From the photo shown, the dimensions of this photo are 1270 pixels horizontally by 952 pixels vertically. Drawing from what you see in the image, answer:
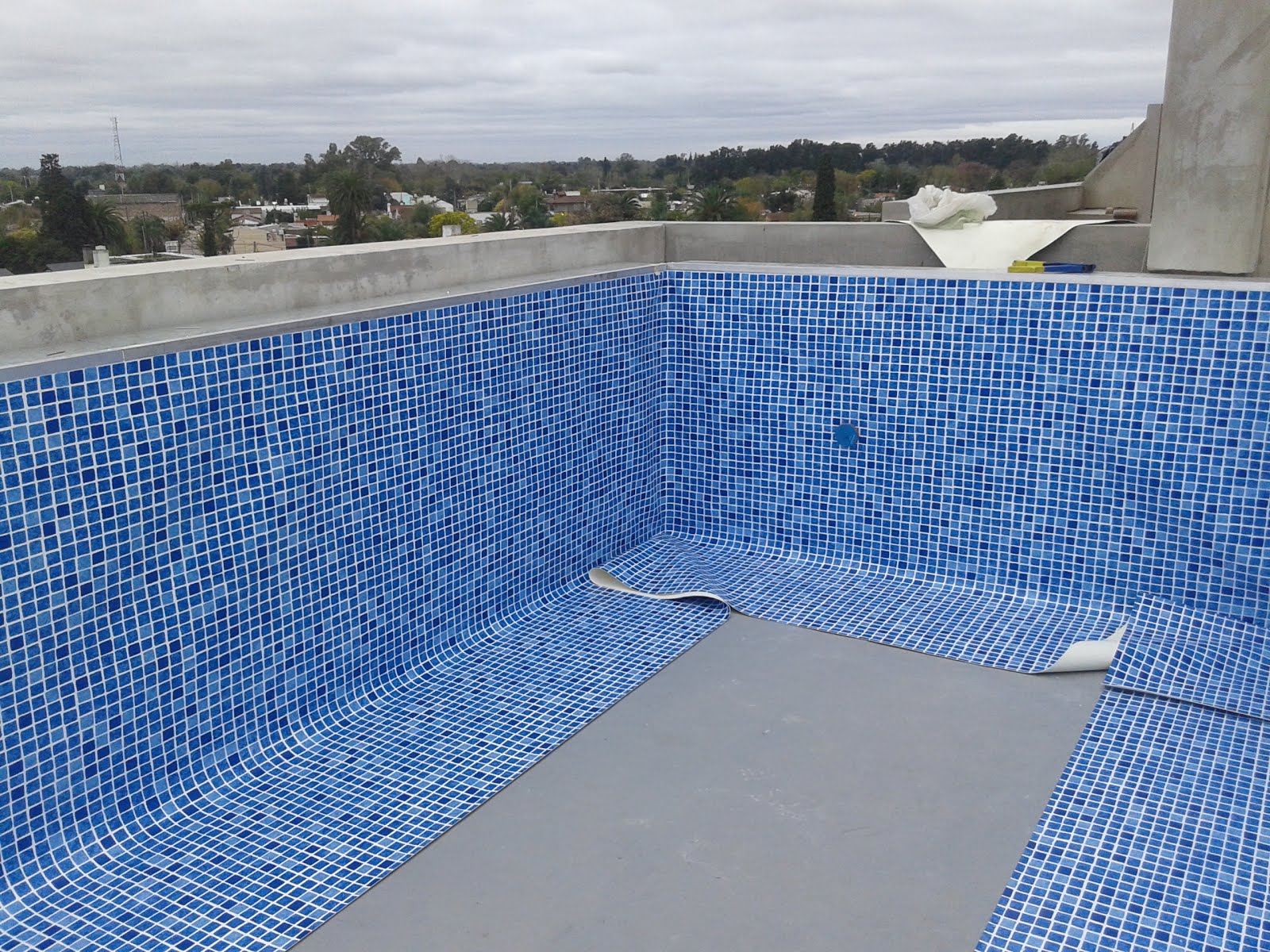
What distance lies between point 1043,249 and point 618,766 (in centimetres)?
306

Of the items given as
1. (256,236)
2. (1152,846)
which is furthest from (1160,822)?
(256,236)

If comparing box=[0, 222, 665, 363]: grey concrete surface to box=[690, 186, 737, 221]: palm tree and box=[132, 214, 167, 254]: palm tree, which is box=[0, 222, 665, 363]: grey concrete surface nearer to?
box=[690, 186, 737, 221]: palm tree

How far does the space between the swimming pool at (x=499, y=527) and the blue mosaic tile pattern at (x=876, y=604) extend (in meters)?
0.02

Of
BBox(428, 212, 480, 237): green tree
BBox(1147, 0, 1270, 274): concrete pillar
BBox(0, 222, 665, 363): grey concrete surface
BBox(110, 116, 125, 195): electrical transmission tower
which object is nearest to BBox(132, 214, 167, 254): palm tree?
BBox(110, 116, 125, 195): electrical transmission tower

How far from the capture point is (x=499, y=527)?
363 cm

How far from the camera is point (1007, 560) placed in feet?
12.8

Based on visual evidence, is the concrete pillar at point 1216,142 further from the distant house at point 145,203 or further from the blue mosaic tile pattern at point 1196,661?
the distant house at point 145,203

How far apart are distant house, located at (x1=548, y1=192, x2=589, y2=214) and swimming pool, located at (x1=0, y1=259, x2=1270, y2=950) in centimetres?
3155

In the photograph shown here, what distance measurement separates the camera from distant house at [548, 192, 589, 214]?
116 feet

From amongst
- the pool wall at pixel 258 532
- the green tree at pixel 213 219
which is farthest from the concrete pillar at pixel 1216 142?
the green tree at pixel 213 219

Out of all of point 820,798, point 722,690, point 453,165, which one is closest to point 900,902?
point 820,798

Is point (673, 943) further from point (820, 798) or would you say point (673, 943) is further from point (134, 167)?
point (134, 167)

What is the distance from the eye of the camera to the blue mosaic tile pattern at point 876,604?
3492mm

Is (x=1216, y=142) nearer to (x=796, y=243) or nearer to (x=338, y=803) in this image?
(x=796, y=243)
